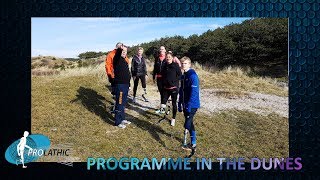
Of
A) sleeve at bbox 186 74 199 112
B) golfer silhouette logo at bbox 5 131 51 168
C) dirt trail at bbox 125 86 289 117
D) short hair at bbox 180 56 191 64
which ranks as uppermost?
short hair at bbox 180 56 191 64

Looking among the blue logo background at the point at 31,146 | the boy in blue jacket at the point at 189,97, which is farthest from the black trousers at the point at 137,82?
the blue logo background at the point at 31,146

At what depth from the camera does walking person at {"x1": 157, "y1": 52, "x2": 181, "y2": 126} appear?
7.09m

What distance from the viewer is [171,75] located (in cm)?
713

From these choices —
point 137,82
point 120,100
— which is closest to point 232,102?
point 137,82

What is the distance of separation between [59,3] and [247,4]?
2.86 meters

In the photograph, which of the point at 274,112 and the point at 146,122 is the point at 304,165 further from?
the point at 146,122

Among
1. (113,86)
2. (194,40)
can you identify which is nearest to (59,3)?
(113,86)

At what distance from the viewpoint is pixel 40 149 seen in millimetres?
6949

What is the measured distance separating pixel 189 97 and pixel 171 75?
524mm

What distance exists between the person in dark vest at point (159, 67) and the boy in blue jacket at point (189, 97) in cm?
36

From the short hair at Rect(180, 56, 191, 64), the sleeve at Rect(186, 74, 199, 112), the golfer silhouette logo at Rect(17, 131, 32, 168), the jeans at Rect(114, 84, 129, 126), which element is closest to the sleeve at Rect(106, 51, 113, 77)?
the jeans at Rect(114, 84, 129, 126)

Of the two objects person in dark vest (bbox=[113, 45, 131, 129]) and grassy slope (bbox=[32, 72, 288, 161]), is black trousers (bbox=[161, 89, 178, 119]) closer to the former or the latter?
grassy slope (bbox=[32, 72, 288, 161])

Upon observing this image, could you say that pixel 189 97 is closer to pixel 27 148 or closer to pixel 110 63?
pixel 110 63

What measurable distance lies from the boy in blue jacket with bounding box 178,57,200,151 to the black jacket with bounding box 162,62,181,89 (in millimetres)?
153
